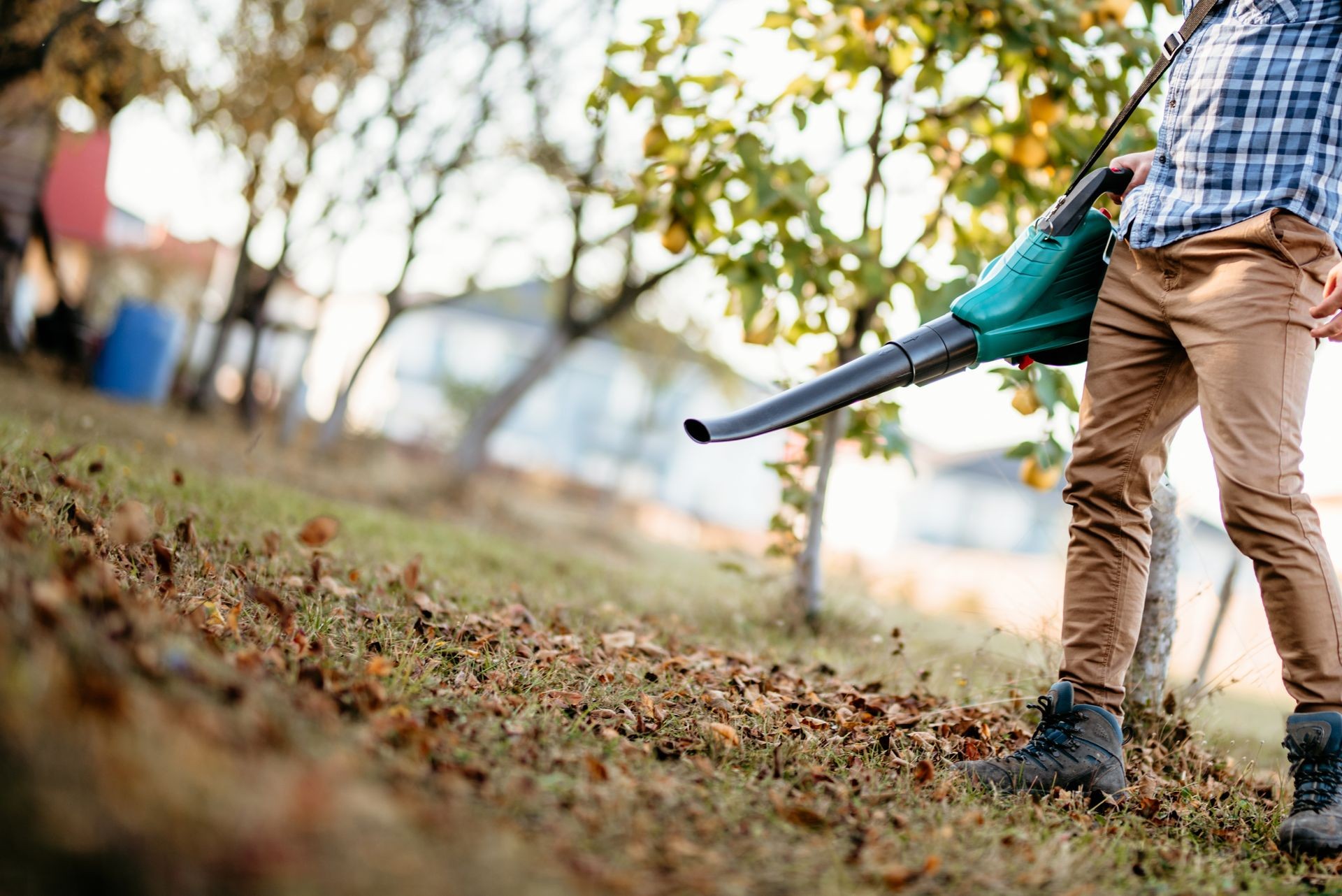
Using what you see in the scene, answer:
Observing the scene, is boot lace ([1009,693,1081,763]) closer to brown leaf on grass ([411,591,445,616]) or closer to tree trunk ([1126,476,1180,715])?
tree trunk ([1126,476,1180,715])

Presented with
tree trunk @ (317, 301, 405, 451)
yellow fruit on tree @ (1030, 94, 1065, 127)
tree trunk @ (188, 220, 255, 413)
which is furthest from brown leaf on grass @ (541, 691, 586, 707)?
tree trunk @ (188, 220, 255, 413)

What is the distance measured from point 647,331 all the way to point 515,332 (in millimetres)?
21655

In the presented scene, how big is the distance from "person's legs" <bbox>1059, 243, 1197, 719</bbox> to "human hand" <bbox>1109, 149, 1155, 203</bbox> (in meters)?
0.18

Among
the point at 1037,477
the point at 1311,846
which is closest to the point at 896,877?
the point at 1311,846

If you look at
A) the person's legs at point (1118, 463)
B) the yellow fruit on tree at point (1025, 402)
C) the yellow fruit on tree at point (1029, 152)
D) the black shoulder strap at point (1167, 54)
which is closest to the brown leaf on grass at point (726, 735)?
the person's legs at point (1118, 463)

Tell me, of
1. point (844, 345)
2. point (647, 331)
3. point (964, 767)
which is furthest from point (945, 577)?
point (964, 767)

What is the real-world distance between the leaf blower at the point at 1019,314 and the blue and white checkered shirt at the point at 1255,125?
0.17 metres

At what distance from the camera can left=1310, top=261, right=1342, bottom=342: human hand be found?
188cm

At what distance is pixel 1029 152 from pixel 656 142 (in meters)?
1.38

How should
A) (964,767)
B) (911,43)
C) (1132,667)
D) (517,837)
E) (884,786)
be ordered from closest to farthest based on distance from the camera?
(517,837)
(884,786)
(964,767)
(1132,667)
(911,43)

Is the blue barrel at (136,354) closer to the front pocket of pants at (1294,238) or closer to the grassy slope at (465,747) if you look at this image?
the grassy slope at (465,747)

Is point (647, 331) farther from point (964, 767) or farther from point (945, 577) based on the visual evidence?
point (964, 767)

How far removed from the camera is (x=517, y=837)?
1369mm

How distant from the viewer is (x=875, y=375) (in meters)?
2.30
